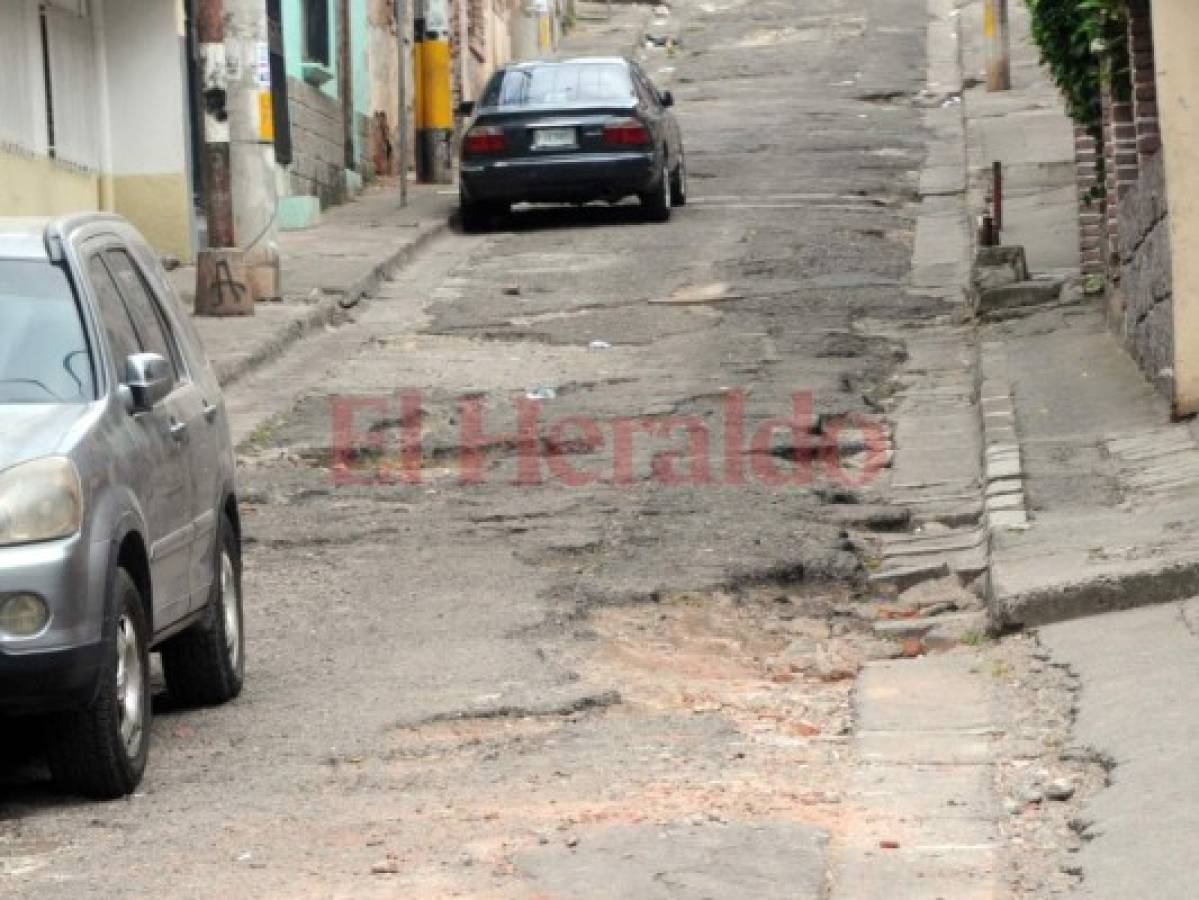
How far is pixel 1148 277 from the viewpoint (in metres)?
14.5

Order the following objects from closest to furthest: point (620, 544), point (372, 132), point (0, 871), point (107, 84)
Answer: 1. point (0, 871)
2. point (620, 544)
3. point (107, 84)
4. point (372, 132)

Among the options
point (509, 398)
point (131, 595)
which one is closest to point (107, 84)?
point (509, 398)

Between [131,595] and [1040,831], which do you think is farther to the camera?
[131,595]

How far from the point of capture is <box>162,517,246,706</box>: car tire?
891 centimetres

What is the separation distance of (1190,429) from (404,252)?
11.7 meters

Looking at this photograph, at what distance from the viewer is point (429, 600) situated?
10812 mm

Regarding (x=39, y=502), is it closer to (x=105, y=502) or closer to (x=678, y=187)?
(x=105, y=502)

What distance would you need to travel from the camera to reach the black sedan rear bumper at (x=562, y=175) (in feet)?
81.4

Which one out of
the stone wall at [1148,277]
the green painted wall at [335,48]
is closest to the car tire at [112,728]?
the stone wall at [1148,277]

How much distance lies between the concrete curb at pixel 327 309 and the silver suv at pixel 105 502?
746 cm

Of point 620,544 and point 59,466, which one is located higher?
point 59,466

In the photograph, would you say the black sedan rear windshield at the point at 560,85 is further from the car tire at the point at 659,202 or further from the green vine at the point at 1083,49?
the green vine at the point at 1083,49

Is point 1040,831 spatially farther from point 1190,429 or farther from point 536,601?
point 1190,429

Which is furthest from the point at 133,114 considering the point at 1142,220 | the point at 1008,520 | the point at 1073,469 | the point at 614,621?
the point at 614,621
